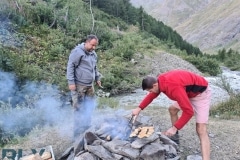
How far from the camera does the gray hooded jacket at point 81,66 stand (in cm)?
556

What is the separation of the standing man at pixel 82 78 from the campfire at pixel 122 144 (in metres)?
0.55

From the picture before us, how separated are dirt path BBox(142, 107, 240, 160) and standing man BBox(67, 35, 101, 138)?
158 cm

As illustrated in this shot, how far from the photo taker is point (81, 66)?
570 cm

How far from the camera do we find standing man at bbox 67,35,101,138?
18.2 ft

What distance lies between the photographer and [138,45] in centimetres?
2298

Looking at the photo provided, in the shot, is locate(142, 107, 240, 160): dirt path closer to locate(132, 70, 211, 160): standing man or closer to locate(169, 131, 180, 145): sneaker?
locate(169, 131, 180, 145): sneaker

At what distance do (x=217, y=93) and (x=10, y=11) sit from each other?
33.0 feet

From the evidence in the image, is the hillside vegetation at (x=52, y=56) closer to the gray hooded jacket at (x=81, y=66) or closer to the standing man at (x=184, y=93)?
the gray hooded jacket at (x=81, y=66)

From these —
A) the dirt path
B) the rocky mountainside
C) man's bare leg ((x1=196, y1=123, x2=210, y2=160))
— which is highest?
the rocky mountainside

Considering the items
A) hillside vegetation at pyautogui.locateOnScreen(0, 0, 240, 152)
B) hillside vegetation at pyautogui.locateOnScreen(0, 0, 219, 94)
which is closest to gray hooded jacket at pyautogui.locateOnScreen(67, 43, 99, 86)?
hillside vegetation at pyautogui.locateOnScreen(0, 0, 240, 152)

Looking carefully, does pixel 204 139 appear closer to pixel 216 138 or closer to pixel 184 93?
pixel 184 93

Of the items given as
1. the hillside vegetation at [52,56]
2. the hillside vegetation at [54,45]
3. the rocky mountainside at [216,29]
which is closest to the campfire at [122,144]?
the hillside vegetation at [52,56]

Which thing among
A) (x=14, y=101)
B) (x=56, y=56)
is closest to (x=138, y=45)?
(x=56, y=56)

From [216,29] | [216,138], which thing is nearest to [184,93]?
[216,138]
